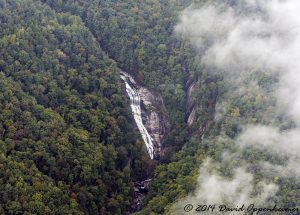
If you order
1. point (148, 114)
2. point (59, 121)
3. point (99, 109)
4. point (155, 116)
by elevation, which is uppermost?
point (99, 109)

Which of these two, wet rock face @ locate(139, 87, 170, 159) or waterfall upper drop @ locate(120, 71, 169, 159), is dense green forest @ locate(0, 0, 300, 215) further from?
waterfall upper drop @ locate(120, 71, 169, 159)

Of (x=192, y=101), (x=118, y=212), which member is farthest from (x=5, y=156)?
(x=192, y=101)

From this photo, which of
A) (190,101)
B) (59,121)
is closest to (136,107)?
(190,101)

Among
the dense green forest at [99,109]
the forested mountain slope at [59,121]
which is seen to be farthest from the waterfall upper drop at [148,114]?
the forested mountain slope at [59,121]

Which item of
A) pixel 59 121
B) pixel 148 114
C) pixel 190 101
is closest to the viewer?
pixel 59 121

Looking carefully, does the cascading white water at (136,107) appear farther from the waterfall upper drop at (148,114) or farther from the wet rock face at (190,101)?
the wet rock face at (190,101)

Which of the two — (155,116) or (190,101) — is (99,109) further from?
(190,101)

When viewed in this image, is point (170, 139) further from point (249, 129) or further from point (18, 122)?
point (18, 122)
